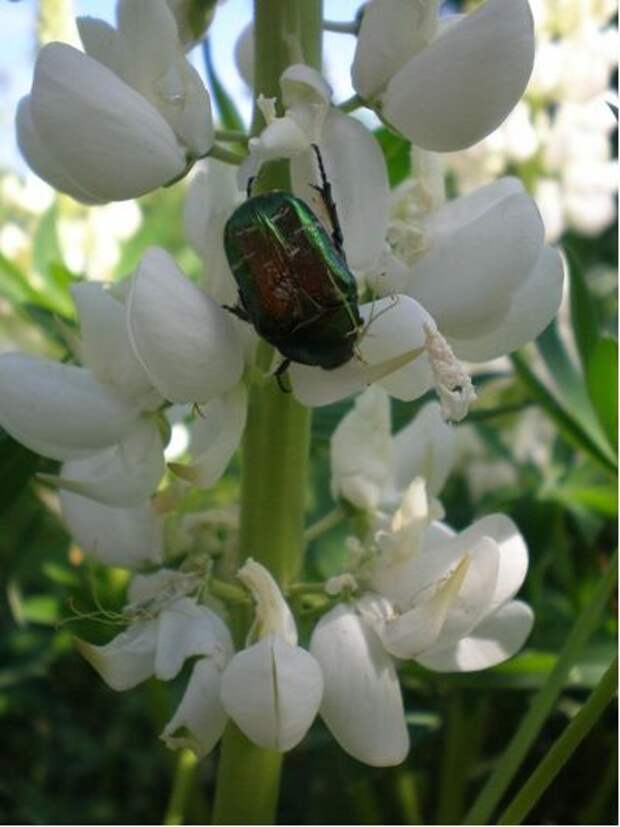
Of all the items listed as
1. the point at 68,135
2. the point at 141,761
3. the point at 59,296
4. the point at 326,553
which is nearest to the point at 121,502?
the point at 68,135

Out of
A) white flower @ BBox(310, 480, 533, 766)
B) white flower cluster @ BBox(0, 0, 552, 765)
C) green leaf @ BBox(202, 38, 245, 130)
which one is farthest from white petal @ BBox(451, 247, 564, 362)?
green leaf @ BBox(202, 38, 245, 130)

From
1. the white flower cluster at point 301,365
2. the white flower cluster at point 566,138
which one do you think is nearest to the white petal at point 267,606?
the white flower cluster at point 301,365

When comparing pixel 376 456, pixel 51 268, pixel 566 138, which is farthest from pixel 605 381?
pixel 566 138

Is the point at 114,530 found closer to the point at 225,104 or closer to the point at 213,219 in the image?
the point at 213,219

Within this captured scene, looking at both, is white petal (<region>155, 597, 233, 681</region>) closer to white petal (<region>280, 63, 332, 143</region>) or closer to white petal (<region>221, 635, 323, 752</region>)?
white petal (<region>221, 635, 323, 752</region>)

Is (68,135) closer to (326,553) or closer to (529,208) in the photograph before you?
(529,208)

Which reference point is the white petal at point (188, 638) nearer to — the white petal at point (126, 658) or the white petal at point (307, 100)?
the white petal at point (126, 658)
